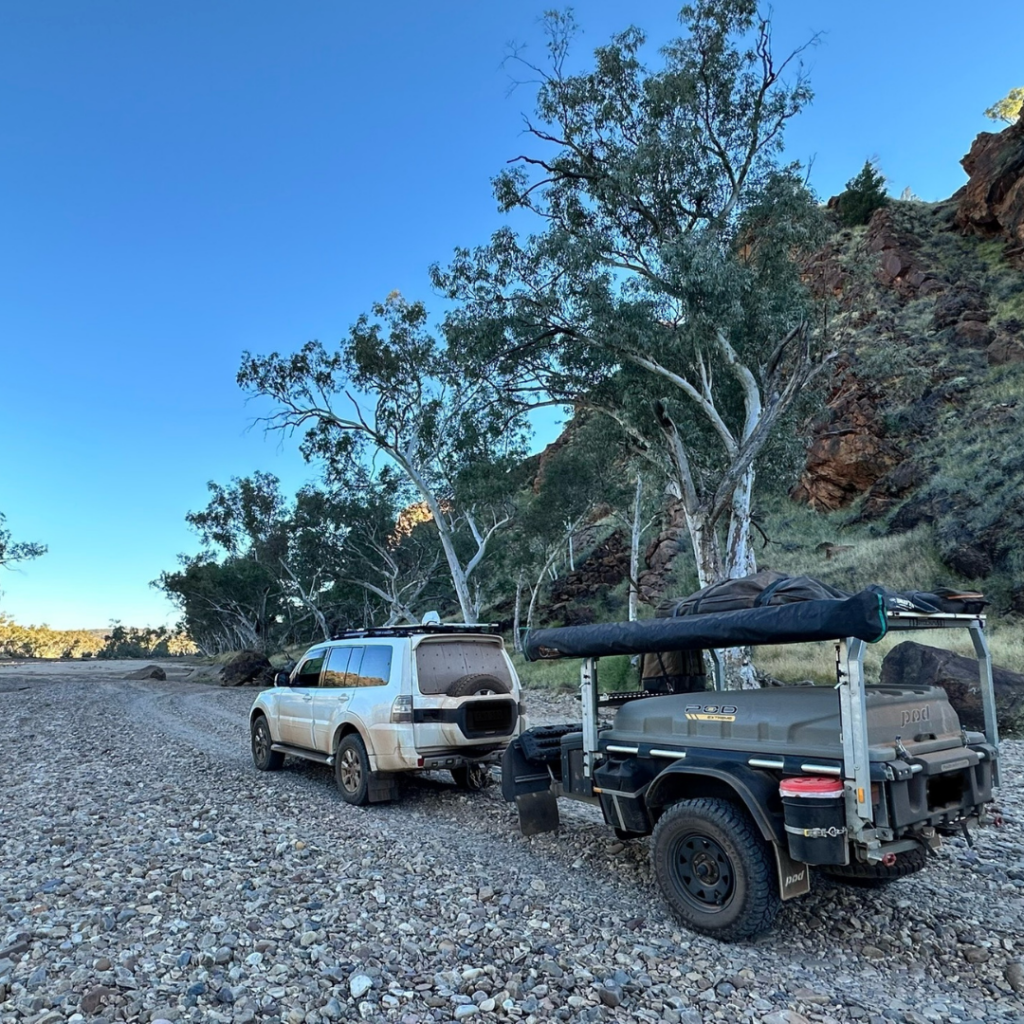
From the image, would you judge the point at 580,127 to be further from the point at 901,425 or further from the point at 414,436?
the point at 901,425

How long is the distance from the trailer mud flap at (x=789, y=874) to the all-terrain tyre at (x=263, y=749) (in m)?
7.58

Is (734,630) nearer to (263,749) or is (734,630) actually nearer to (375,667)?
(375,667)

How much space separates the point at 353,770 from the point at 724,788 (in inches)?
193

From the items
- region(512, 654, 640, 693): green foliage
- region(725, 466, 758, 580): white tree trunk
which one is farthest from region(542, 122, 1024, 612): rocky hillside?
region(512, 654, 640, 693): green foliage

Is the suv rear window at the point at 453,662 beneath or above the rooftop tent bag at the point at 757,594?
beneath

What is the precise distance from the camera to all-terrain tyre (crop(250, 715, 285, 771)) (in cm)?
1034

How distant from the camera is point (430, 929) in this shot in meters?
4.84

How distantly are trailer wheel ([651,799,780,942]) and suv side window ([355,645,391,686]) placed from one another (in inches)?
161

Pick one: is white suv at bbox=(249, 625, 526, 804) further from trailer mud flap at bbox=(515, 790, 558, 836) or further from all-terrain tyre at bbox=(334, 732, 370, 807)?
trailer mud flap at bbox=(515, 790, 558, 836)

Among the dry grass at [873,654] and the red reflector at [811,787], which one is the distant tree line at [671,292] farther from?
the red reflector at [811,787]

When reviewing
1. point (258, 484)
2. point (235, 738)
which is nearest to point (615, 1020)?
point (235, 738)

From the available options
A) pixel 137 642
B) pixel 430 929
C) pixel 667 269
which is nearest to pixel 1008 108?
pixel 667 269

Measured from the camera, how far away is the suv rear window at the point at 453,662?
8203mm

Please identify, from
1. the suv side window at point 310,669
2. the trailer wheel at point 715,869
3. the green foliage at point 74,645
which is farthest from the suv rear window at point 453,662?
the green foliage at point 74,645
